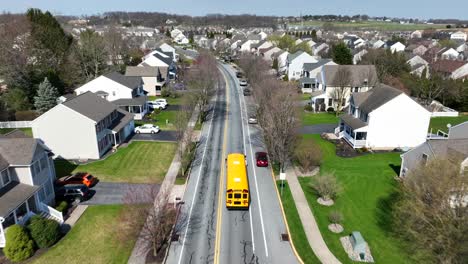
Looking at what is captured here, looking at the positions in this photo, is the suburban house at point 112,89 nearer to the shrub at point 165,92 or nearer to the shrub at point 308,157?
the shrub at point 165,92

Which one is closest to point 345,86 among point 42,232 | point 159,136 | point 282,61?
point 159,136

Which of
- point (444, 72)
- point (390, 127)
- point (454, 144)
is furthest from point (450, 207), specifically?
point (444, 72)

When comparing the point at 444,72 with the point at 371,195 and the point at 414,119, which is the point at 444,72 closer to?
the point at 414,119

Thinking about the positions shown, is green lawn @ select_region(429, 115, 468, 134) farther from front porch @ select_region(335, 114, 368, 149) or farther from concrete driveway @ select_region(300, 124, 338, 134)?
concrete driveway @ select_region(300, 124, 338, 134)

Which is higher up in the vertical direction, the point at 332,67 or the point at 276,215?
the point at 332,67

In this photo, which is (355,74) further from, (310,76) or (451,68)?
(451,68)

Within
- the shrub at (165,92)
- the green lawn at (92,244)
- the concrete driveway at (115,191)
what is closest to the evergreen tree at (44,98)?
the shrub at (165,92)
